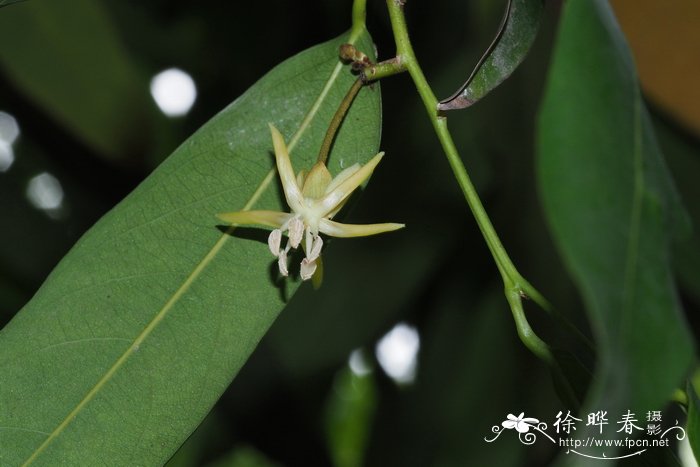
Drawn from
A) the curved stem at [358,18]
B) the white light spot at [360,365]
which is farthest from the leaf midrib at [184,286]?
the white light spot at [360,365]

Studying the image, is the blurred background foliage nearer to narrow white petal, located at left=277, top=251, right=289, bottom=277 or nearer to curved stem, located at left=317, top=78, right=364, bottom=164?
curved stem, located at left=317, top=78, right=364, bottom=164

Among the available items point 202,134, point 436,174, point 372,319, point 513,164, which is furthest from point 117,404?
point 513,164

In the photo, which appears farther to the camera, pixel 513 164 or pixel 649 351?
pixel 513 164

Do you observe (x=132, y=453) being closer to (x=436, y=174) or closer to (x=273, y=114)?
(x=273, y=114)

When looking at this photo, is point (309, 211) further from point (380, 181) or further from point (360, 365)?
point (360, 365)

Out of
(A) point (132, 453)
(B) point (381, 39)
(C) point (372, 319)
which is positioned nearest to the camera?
(A) point (132, 453)

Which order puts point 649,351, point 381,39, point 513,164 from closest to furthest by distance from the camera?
1. point 649,351
2. point 381,39
3. point 513,164
